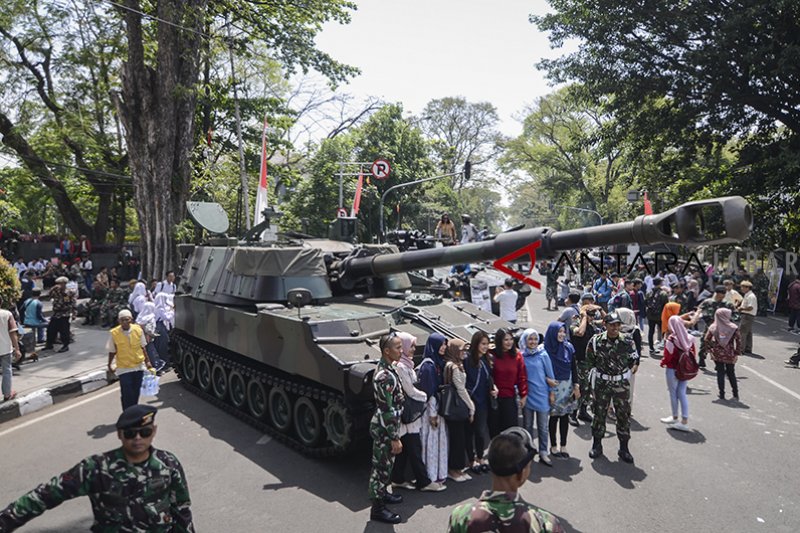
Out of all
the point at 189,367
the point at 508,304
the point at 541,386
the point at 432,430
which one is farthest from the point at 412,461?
the point at 508,304

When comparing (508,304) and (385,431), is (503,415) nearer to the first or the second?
(385,431)

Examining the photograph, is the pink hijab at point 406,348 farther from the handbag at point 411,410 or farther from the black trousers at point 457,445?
the black trousers at point 457,445

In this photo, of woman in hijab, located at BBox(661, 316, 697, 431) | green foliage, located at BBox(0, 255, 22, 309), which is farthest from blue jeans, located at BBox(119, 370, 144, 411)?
woman in hijab, located at BBox(661, 316, 697, 431)

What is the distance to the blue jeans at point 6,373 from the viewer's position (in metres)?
8.64

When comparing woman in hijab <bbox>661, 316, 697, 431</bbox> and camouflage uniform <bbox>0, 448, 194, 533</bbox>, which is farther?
woman in hijab <bbox>661, 316, 697, 431</bbox>

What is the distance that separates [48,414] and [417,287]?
6.15m

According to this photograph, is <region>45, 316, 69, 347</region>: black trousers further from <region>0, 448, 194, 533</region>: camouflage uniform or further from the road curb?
<region>0, 448, 194, 533</region>: camouflage uniform

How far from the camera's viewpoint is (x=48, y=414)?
871cm

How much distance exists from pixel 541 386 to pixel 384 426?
2209 millimetres

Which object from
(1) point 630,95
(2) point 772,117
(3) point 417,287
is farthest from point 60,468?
(2) point 772,117

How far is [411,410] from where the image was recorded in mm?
5672

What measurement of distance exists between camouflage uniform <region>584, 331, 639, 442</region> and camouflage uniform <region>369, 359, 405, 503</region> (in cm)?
259

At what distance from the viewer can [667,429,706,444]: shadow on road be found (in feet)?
23.4

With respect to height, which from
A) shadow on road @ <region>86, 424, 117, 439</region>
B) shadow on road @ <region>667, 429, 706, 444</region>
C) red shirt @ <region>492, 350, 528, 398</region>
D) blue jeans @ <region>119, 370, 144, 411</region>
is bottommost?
shadow on road @ <region>86, 424, 117, 439</region>
